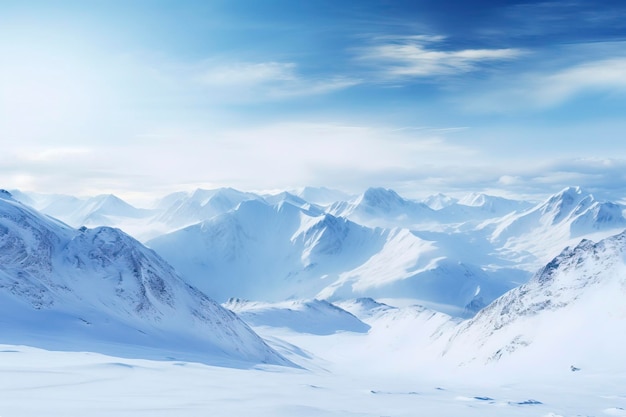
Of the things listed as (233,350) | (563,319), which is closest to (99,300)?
(233,350)

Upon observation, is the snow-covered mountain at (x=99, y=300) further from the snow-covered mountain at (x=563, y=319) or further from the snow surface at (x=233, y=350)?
the snow-covered mountain at (x=563, y=319)

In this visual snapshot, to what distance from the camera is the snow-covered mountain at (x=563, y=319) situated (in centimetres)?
10444

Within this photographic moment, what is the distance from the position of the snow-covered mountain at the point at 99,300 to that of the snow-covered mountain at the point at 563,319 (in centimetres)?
5049

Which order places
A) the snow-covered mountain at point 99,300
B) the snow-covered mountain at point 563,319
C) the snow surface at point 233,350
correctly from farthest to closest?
1. the snow-covered mountain at point 563,319
2. the snow-covered mountain at point 99,300
3. the snow surface at point 233,350

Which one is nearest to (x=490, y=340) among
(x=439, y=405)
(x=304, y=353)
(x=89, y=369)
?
(x=304, y=353)

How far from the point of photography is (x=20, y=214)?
125m

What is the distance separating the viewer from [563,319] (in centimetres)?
12075

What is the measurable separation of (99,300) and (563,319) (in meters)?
93.7

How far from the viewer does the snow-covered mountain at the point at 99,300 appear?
91062 mm

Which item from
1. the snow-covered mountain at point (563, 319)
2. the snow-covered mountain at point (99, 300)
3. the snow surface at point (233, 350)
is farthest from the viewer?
the snow-covered mountain at point (563, 319)

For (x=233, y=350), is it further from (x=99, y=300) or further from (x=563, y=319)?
(x=563, y=319)

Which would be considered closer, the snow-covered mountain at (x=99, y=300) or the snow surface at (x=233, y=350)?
the snow surface at (x=233, y=350)

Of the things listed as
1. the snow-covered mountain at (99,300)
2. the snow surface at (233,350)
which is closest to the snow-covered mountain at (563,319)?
the snow surface at (233,350)

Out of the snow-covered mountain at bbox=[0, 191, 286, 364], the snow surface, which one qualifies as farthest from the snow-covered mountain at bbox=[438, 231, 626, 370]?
the snow-covered mountain at bbox=[0, 191, 286, 364]
